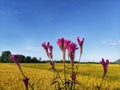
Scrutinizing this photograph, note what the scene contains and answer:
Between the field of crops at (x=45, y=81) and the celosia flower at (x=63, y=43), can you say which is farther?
the field of crops at (x=45, y=81)

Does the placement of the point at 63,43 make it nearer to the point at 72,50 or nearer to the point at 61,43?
the point at 61,43

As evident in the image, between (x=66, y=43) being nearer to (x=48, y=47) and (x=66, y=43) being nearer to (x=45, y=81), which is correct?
(x=48, y=47)

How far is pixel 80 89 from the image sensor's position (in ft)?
28.2

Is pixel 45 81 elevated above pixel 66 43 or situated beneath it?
situated beneath

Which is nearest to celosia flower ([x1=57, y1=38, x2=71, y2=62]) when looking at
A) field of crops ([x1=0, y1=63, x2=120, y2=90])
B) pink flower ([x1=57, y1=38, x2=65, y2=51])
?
pink flower ([x1=57, y1=38, x2=65, y2=51])

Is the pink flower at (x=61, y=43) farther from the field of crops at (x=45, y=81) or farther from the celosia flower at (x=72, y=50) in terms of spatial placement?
the field of crops at (x=45, y=81)

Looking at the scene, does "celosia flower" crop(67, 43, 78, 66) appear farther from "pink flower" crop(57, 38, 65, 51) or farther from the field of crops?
the field of crops

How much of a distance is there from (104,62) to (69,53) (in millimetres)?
349

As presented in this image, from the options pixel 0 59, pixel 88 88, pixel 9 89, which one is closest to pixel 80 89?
pixel 88 88

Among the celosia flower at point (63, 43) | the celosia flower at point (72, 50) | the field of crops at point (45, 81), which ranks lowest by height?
the field of crops at point (45, 81)

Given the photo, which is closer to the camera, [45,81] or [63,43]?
[63,43]

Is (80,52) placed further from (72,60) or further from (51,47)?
(51,47)

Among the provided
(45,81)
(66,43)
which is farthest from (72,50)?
(45,81)

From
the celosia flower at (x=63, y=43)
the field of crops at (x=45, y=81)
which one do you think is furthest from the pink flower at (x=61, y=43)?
the field of crops at (x=45, y=81)
